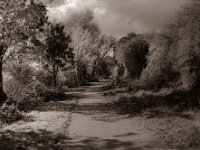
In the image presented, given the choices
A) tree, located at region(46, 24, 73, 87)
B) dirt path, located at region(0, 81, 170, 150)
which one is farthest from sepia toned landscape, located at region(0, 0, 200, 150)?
tree, located at region(46, 24, 73, 87)

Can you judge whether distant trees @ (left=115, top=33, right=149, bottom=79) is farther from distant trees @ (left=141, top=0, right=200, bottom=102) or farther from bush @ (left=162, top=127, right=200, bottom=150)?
bush @ (left=162, top=127, right=200, bottom=150)

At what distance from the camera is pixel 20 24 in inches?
965

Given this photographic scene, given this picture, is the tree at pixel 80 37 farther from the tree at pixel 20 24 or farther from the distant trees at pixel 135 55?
the tree at pixel 20 24

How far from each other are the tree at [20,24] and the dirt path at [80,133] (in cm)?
652

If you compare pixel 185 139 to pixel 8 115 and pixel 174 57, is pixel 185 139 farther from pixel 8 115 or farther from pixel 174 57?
pixel 174 57

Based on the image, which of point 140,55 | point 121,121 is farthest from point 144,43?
point 121,121

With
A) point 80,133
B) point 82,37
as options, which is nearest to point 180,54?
point 80,133

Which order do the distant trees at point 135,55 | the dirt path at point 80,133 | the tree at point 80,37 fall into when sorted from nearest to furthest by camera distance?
1. the dirt path at point 80,133
2. the distant trees at point 135,55
3. the tree at point 80,37

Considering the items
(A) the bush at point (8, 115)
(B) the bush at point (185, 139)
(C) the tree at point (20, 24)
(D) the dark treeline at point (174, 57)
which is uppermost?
(C) the tree at point (20, 24)

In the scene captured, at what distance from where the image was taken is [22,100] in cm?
2775

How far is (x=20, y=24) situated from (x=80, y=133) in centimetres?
1213

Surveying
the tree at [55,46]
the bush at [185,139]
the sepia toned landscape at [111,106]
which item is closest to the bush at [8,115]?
the sepia toned landscape at [111,106]

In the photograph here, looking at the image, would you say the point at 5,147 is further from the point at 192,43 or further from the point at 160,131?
the point at 192,43

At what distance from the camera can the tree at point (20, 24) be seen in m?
22.7
